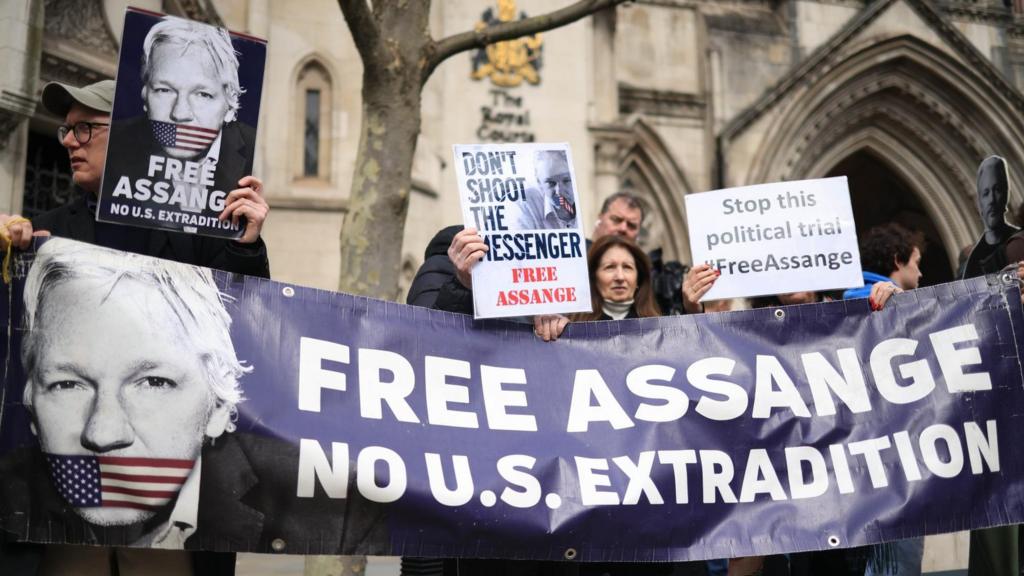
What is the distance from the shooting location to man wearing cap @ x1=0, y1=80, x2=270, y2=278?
3.21 m

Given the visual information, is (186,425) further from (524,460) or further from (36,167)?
(36,167)

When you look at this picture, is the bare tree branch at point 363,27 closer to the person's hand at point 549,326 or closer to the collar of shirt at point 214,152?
the person's hand at point 549,326

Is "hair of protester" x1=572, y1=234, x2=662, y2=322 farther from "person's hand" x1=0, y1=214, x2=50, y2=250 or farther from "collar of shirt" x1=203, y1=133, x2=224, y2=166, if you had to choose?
"person's hand" x1=0, y1=214, x2=50, y2=250

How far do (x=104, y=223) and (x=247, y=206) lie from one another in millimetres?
515

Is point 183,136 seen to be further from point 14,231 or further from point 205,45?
point 14,231

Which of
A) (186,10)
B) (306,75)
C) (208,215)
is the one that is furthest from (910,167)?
Answer: (208,215)

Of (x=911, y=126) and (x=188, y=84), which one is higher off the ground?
(x=911, y=126)

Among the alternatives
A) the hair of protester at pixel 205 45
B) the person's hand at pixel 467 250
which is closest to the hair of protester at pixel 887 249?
the person's hand at pixel 467 250

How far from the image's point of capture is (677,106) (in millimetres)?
19797

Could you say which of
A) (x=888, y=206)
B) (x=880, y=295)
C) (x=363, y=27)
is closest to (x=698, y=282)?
(x=880, y=295)

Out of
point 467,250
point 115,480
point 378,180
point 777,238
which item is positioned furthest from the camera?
point 378,180

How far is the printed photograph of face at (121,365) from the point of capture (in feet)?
9.83

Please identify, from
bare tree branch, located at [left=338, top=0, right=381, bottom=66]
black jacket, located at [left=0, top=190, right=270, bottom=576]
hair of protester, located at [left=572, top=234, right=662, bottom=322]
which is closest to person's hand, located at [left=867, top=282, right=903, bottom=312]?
hair of protester, located at [left=572, top=234, right=662, bottom=322]

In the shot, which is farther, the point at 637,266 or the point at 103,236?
the point at 637,266
